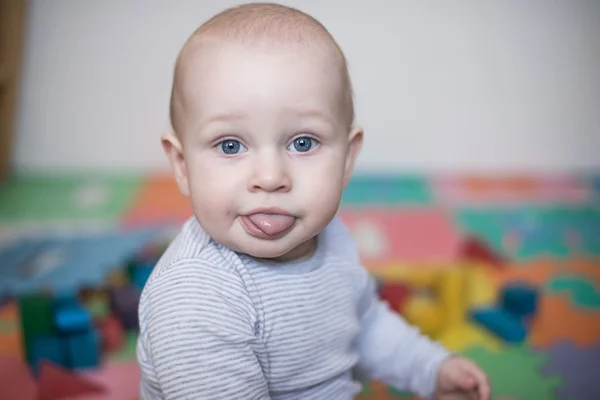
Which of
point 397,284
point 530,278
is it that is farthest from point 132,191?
point 530,278

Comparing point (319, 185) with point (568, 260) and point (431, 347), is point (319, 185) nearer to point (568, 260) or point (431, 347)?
point (431, 347)

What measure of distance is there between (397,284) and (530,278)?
15.2 inches

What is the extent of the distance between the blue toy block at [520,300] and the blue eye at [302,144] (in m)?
0.72

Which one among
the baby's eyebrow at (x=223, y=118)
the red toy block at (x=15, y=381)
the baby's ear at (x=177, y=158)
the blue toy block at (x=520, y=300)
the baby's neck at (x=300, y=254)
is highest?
the baby's eyebrow at (x=223, y=118)

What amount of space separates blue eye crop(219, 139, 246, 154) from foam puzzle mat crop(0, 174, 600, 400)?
1.69 feet

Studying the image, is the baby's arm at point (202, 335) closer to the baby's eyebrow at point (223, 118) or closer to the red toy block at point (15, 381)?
the baby's eyebrow at point (223, 118)

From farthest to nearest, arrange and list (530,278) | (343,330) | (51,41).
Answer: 1. (51,41)
2. (530,278)
3. (343,330)

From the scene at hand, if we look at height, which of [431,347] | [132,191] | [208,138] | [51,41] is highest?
[208,138]

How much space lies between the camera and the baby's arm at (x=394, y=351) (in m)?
0.72

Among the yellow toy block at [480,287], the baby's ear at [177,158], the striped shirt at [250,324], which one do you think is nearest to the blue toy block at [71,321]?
the striped shirt at [250,324]

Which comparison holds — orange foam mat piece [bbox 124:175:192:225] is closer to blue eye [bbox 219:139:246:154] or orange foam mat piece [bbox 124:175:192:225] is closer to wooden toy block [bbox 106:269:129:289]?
wooden toy block [bbox 106:269:129:289]

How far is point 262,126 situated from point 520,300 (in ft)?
2.55

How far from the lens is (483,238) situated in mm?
1489

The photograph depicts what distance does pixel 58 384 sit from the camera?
875 millimetres
